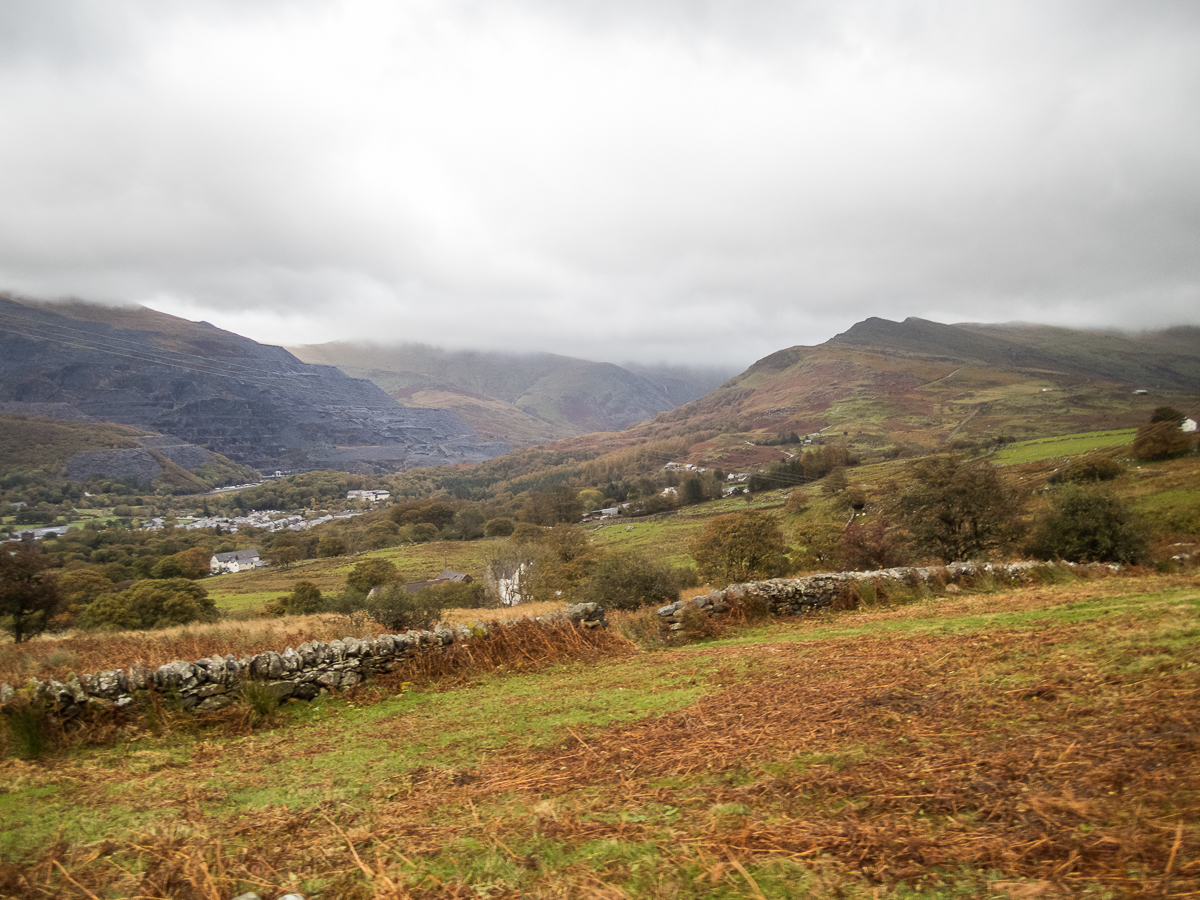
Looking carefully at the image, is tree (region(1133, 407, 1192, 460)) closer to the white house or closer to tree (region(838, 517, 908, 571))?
tree (region(838, 517, 908, 571))

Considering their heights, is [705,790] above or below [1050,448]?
above

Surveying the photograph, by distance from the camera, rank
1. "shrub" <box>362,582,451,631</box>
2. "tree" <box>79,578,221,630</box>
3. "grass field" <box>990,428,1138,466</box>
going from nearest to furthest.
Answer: "shrub" <box>362,582,451,631</box>, "tree" <box>79,578,221,630</box>, "grass field" <box>990,428,1138,466</box>

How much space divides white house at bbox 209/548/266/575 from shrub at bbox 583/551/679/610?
321ft

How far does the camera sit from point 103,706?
7863 mm

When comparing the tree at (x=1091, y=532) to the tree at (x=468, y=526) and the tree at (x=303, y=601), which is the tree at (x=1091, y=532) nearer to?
the tree at (x=303, y=601)

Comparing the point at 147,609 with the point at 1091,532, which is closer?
the point at 1091,532

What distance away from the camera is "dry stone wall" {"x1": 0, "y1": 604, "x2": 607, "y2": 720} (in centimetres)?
774

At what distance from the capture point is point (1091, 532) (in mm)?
22625

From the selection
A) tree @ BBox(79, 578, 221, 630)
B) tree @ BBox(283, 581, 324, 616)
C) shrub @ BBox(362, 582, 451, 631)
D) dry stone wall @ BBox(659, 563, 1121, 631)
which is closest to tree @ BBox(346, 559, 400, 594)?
tree @ BBox(283, 581, 324, 616)

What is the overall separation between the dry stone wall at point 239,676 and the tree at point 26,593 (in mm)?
33147

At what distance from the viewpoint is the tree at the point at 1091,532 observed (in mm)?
22219

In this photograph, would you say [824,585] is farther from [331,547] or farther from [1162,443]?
[331,547]

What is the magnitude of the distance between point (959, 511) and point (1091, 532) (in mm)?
4682

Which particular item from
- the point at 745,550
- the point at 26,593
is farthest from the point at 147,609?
the point at 745,550
